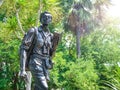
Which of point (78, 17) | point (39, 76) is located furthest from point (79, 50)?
point (39, 76)

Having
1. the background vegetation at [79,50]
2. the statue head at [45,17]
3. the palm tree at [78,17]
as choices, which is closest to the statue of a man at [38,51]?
the statue head at [45,17]

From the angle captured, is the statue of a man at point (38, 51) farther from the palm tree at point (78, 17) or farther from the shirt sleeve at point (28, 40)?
the palm tree at point (78, 17)

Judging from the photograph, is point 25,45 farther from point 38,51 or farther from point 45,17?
point 45,17

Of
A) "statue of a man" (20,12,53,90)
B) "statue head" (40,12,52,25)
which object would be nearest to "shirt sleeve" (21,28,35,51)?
"statue of a man" (20,12,53,90)

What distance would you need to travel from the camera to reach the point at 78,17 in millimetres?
35625

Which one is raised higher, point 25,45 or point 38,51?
point 25,45

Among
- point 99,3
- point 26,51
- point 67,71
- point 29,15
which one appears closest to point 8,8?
point 29,15

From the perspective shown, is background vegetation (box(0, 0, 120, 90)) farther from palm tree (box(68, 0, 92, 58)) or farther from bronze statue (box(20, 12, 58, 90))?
bronze statue (box(20, 12, 58, 90))

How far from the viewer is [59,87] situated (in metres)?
31.4

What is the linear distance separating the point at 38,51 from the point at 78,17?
94.4 ft

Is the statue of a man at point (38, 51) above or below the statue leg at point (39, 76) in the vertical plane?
above

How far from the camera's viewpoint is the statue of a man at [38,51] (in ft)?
22.5

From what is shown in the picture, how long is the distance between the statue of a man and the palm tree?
28051mm

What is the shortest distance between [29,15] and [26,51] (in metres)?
14.8
